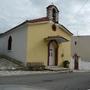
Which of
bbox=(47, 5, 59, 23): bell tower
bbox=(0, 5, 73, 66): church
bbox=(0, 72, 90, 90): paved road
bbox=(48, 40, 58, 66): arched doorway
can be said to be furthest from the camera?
bbox=(47, 5, 59, 23): bell tower

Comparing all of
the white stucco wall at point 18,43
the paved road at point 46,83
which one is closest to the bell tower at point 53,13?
the white stucco wall at point 18,43

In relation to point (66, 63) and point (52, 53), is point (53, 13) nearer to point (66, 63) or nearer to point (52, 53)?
point (52, 53)

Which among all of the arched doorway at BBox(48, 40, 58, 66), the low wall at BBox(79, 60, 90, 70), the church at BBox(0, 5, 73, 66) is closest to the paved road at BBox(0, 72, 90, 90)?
the church at BBox(0, 5, 73, 66)

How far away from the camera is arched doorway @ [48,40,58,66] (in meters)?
32.7

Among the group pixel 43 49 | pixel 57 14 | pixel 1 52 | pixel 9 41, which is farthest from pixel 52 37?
pixel 1 52

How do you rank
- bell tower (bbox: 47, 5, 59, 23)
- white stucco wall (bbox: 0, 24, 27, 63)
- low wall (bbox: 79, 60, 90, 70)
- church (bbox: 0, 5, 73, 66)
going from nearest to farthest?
church (bbox: 0, 5, 73, 66) → white stucco wall (bbox: 0, 24, 27, 63) → bell tower (bbox: 47, 5, 59, 23) → low wall (bbox: 79, 60, 90, 70)

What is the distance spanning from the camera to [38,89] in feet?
44.9

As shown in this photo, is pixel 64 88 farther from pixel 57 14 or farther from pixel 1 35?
pixel 1 35

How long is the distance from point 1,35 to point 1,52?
2.55 metres

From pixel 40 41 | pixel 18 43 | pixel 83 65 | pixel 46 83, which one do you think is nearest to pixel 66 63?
pixel 40 41

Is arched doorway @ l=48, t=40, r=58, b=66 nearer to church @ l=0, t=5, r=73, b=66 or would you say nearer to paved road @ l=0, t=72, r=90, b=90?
church @ l=0, t=5, r=73, b=66

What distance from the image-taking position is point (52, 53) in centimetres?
3341

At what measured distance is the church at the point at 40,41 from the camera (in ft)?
99.4

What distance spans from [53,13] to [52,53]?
5012mm
